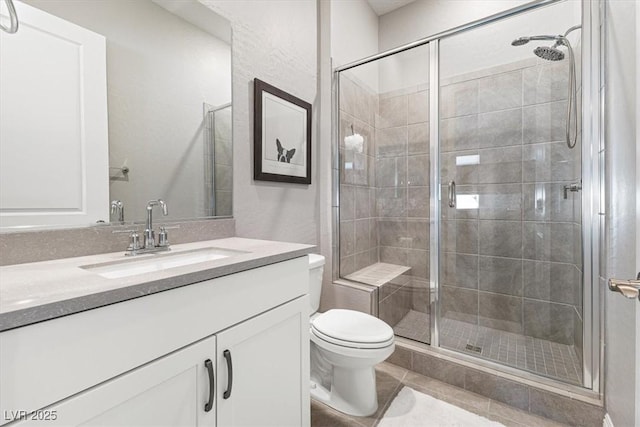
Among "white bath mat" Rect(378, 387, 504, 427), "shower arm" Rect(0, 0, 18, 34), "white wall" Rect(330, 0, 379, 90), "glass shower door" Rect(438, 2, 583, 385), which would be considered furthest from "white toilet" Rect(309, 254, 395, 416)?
"white wall" Rect(330, 0, 379, 90)

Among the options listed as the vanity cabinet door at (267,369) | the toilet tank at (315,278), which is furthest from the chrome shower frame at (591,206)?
the vanity cabinet door at (267,369)

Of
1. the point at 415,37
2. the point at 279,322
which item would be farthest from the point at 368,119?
the point at 279,322

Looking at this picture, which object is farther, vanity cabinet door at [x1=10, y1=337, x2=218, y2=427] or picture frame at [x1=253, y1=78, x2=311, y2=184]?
picture frame at [x1=253, y1=78, x2=311, y2=184]

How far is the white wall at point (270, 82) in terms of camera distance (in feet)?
5.11

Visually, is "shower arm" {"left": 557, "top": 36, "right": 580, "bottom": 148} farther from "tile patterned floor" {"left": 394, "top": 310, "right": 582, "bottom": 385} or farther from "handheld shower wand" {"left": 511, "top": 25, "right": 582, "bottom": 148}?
"tile patterned floor" {"left": 394, "top": 310, "right": 582, "bottom": 385}

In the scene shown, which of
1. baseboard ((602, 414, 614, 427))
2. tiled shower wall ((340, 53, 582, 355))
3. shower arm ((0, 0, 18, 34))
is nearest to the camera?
shower arm ((0, 0, 18, 34))

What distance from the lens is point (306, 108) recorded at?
2057 mm

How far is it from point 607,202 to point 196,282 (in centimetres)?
176

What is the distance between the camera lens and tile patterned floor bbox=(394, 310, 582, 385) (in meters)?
1.60

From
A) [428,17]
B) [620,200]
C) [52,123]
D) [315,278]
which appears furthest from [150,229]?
[428,17]

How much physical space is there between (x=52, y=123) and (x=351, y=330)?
150 cm

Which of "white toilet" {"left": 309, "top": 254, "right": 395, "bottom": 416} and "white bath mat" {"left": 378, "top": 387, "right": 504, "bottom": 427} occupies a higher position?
"white toilet" {"left": 309, "top": 254, "right": 395, "bottom": 416}

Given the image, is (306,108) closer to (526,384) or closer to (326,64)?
(326,64)

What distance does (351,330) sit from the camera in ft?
4.96
